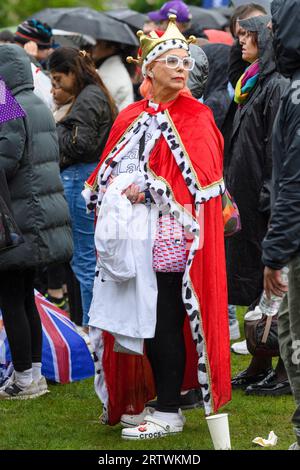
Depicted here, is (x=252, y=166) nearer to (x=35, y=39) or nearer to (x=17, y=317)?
(x=17, y=317)

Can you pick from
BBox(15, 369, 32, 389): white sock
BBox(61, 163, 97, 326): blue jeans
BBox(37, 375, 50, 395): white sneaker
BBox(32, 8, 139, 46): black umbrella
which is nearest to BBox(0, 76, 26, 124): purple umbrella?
BBox(15, 369, 32, 389): white sock

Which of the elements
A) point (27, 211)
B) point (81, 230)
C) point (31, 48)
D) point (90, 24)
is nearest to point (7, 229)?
point (27, 211)

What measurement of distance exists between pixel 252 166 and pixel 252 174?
53 millimetres

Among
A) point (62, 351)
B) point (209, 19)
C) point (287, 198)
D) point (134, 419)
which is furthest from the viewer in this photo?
point (209, 19)

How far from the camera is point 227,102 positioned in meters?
8.78

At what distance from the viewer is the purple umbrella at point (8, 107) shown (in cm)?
680

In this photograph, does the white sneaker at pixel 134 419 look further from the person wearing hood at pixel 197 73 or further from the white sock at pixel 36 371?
the person wearing hood at pixel 197 73

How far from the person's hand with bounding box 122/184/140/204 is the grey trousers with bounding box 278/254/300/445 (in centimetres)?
100

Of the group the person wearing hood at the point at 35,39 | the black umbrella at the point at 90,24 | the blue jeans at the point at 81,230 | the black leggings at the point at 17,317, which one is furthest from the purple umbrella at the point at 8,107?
the black umbrella at the point at 90,24

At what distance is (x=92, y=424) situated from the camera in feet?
21.7

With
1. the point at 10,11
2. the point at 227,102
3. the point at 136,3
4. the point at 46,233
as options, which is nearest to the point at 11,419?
the point at 46,233

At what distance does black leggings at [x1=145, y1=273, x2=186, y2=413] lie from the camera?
6.11m

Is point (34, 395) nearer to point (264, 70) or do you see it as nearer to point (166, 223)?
point (166, 223)
